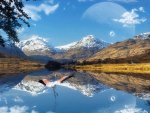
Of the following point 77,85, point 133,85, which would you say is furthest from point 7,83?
point 133,85

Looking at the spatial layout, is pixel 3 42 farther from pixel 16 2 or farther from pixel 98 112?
pixel 98 112

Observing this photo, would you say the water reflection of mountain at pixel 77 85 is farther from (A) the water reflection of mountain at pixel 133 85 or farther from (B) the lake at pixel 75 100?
(A) the water reflection of mountain at pixel 133 85

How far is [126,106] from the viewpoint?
40531mm

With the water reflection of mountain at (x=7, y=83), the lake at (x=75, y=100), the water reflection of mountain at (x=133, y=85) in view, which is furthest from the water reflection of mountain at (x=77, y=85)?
the water reflection of mountain at (x=133, y=85)

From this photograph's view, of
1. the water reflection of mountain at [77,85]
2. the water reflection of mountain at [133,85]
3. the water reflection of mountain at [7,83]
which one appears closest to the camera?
the water reflection of mountain at [133,85]

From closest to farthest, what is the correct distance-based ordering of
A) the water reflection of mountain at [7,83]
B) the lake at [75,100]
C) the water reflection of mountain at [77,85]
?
the lake at [75,100] < the water reflection of mountain at [77,85] < the water reflection of mountain at [7,83]

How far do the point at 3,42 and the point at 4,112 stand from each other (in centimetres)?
1233

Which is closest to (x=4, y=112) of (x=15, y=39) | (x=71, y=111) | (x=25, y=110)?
(x=25, y=110)

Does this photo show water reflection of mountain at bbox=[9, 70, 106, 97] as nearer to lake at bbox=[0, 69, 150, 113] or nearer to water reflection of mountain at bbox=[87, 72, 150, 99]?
lake at bbox=[0, 69, 150, 113]

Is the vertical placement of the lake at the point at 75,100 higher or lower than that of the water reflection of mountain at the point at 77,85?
lower

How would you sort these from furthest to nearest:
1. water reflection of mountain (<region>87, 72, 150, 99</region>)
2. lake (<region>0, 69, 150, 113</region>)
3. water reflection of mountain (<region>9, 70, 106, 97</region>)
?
water reflection of mountain (<region>9, 70, 106, 97</region>) → water reflection of mountain (<region>87, 72, 150, 99</region>) → lake (<region>0, 69, 150, 113</region>)

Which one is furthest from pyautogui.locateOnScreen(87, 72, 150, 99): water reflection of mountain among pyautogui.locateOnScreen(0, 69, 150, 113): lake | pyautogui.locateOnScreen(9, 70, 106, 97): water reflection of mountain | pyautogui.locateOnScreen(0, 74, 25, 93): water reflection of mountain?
pyautogui.locateOnScreen(0, 74, 25, 93): water reflection of mountain

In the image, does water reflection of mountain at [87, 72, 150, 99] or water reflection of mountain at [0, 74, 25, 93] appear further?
water reflection of mountain at [0, 74, 25, 93]

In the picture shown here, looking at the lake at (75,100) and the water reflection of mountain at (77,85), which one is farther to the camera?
the water reflection of mountain at (77,85)
